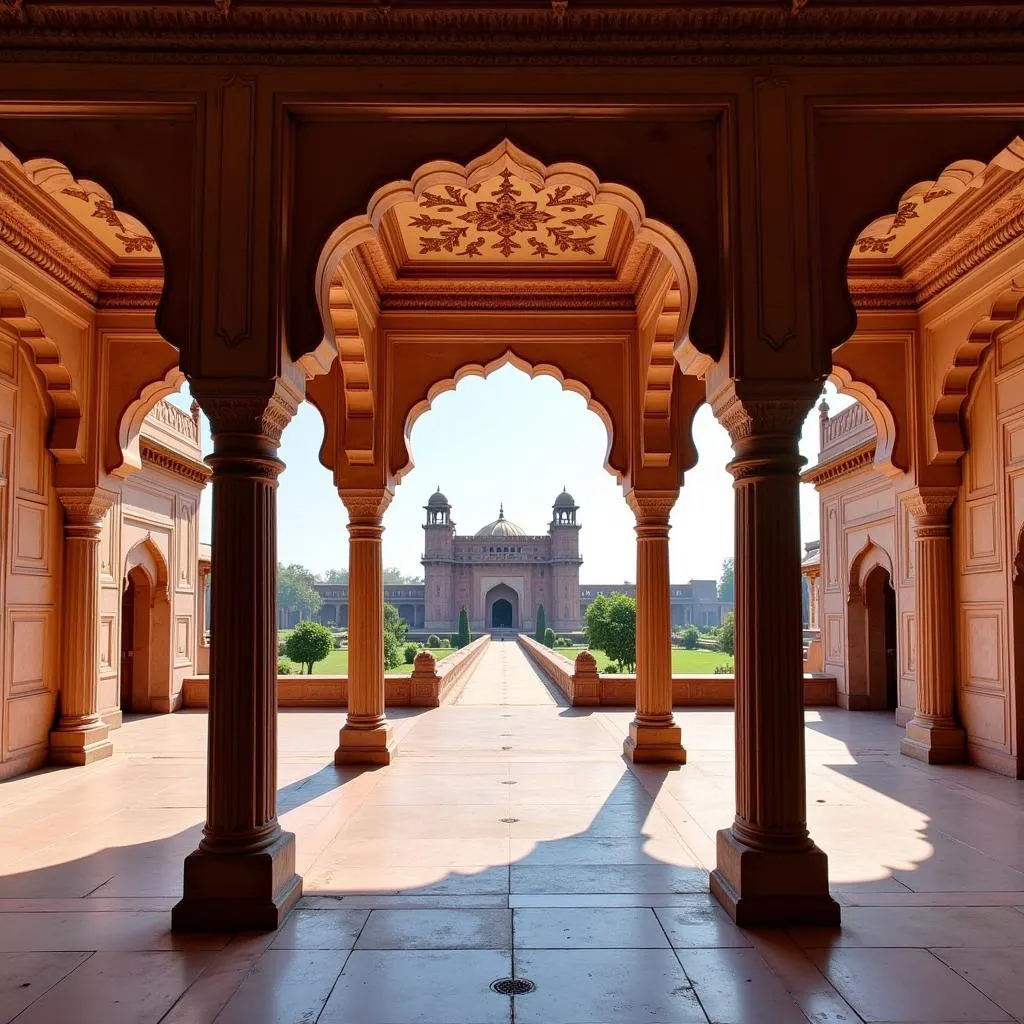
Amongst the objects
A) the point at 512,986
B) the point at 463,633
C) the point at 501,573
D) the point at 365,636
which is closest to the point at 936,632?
the point at 365,636

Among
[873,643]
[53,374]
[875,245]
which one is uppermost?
[875,245]

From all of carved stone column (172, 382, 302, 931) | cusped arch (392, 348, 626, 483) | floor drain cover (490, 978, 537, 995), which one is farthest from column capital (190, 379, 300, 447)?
cusped arch (392, 348, 626, 483)

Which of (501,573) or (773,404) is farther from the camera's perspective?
(501,573)

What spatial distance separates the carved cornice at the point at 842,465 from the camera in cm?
1282

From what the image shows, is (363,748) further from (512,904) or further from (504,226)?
(504,226)

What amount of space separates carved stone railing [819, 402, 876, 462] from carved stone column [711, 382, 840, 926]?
29.9 ft

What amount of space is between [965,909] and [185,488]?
1250 centimetres

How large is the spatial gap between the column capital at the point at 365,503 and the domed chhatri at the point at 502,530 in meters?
45.2

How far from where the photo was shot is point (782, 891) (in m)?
4.23

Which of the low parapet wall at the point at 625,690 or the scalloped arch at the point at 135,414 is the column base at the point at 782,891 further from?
the low parapet wall at the point at 625,690

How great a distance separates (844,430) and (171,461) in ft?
34.3

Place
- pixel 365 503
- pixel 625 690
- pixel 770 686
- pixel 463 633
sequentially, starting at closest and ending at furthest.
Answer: pixel 770 686
pixel 365 503
pixel 625 690
pixel 463 633

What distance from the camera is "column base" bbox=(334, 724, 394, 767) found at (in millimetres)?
8555

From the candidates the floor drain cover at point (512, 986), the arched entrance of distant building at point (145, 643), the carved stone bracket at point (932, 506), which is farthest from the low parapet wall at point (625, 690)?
the floor drain cover at point (512, 986)
